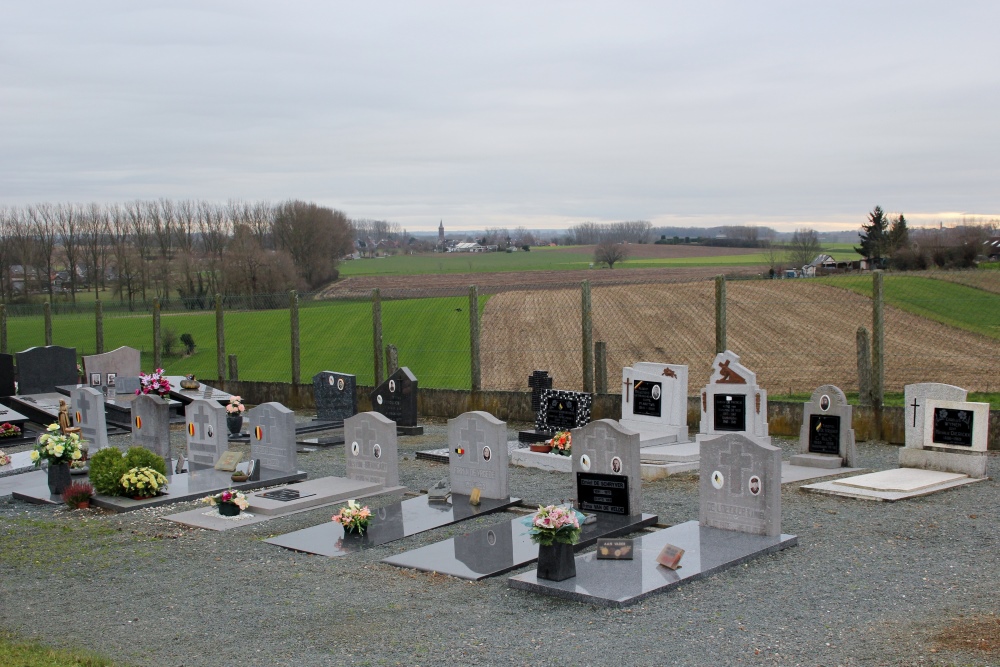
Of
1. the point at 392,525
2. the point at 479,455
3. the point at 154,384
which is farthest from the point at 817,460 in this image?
the point at 154,384

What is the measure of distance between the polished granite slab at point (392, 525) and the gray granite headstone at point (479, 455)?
15 cm

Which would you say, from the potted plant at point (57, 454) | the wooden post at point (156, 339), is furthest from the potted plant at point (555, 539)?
the wooden post at point (156, 339)

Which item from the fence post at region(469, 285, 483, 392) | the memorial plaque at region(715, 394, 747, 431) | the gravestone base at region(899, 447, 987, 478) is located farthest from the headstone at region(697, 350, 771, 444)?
the fence post at region(469, 285, 483, 392)

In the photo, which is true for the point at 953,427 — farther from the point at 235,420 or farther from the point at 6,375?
the point at 6,375

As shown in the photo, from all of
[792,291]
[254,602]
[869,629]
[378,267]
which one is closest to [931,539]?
[869,629]

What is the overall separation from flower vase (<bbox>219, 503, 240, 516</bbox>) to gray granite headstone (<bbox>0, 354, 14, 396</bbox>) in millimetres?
11131

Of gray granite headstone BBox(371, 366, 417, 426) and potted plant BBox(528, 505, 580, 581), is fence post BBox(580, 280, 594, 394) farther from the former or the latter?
potted plant BBox(528, 505, 580, 581)

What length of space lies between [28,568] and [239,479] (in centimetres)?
381

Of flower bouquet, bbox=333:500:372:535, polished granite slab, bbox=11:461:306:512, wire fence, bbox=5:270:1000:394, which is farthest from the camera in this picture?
wire fence, bbox=5:270:1000:394

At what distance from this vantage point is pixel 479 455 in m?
11.1

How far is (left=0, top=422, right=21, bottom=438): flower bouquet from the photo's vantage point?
54.2 ft

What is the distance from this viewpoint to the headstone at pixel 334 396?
56.6ft

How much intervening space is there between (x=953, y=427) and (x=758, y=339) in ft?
36.5

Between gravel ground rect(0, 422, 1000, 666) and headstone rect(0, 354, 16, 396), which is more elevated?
headstone rect(0, 354, 16, 396)
